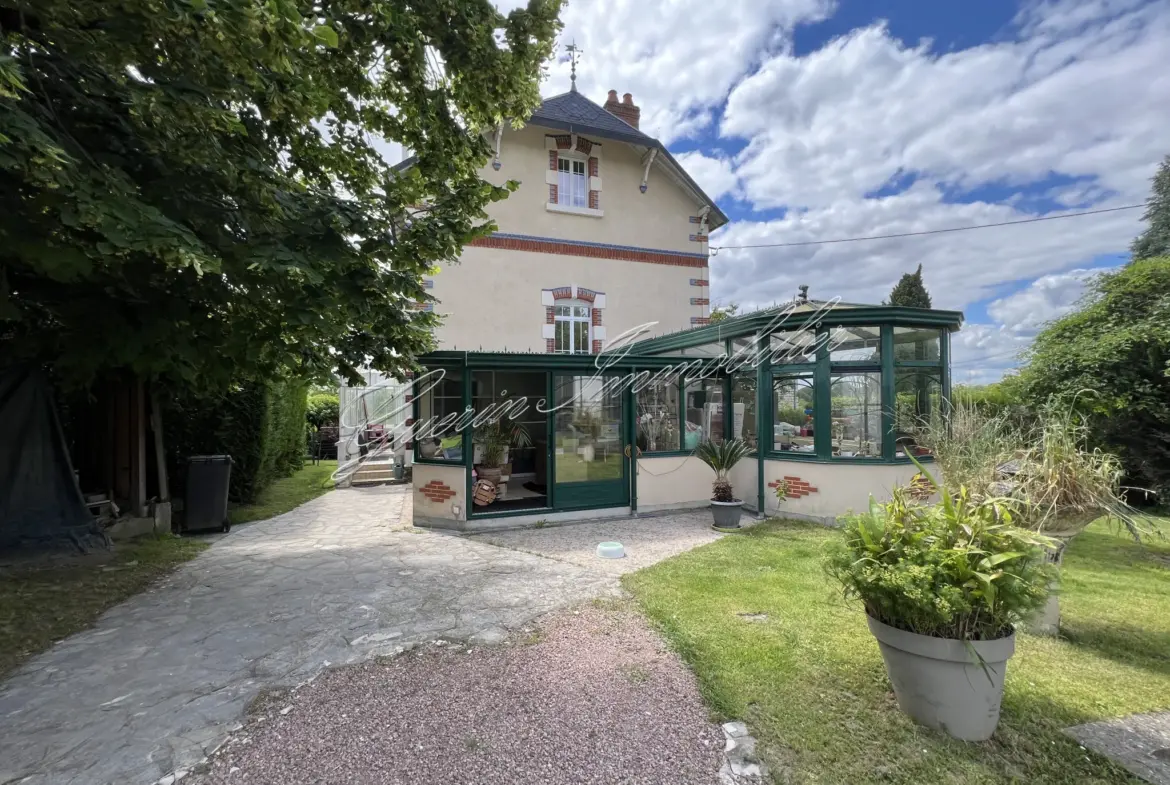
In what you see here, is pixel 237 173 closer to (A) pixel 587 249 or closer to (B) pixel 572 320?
(B) pixel 572 320

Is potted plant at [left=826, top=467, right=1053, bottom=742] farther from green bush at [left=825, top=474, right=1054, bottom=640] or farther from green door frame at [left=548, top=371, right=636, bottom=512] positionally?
green door frame at [left=548, top=371, right=636, bottom=512]

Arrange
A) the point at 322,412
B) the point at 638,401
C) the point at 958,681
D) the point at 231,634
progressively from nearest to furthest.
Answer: the point at 958,681 < the point at 231,634 < the point at 638,401 < the point at 322,412

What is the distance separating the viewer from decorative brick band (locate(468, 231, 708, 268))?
1062 centimetres

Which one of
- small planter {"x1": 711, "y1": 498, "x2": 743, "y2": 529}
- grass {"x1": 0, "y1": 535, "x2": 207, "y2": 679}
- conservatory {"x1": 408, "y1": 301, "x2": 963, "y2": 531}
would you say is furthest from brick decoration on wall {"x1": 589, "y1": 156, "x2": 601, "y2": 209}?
grass {"x1": 0, "y1": 535, "x2": 207, "y2": 679}

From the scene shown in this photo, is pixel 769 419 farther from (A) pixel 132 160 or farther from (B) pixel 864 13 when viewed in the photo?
(A) pixel 132 160

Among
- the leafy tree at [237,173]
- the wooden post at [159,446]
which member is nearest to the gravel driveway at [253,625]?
the wooden post at [159,446]

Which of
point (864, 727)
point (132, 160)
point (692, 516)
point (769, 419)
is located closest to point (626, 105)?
point (769, 419)

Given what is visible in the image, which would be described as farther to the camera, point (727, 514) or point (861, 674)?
point (727, 514)

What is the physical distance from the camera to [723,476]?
7.74 meters

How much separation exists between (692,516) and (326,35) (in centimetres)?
721

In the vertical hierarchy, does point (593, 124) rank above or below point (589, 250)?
above

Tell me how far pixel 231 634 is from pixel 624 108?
12970mm

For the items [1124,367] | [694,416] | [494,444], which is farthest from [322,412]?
[1124,367]

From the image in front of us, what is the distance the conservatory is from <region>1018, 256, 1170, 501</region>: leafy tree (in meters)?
3.75
